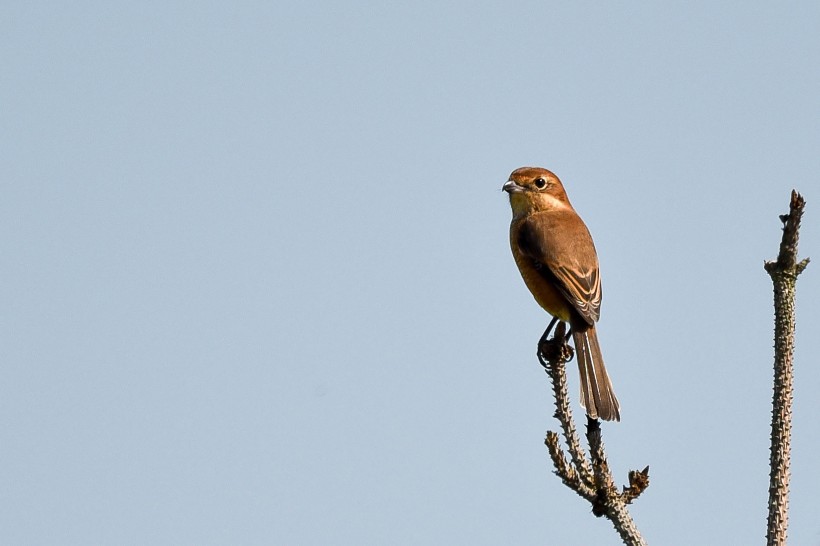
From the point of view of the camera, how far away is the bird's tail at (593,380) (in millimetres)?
5672

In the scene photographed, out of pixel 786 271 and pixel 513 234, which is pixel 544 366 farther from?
pixel 513 234

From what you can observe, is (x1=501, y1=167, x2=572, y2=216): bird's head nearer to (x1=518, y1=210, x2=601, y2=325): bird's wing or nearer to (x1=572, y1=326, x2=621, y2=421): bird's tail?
(x1=518, y1=210, x2=601, y2=325): bird's wing

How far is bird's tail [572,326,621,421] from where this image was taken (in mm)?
5672

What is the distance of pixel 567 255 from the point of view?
24.3 feet

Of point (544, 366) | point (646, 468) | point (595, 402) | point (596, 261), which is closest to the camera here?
point (646, 468)

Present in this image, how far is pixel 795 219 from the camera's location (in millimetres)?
3701

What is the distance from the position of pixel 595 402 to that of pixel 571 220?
99.5 inches

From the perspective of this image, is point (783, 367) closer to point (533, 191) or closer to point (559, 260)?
point (559, 260)

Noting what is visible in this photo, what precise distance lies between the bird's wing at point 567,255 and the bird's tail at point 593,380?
0.58 ft

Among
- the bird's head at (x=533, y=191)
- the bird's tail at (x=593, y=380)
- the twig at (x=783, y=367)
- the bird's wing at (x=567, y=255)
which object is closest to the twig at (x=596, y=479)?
the twig at (x=783, y=367)

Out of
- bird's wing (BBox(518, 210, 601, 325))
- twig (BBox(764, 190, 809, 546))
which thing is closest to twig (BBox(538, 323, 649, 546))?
twig (BBox(764, 190, 809, 546))

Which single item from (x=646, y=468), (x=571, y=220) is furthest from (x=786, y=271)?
(x=571, y=220)

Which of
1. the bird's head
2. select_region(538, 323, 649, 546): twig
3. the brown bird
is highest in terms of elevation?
the bird's head

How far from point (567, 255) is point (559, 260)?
9 centimetres
